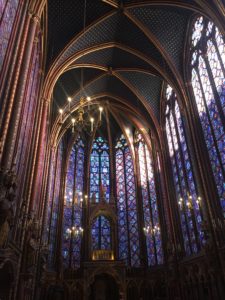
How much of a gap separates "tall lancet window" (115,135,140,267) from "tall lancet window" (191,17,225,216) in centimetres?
1045

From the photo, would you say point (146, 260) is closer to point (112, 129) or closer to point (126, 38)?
point (112, 129)

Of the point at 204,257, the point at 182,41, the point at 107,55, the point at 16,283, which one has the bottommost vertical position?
the point at 16,283

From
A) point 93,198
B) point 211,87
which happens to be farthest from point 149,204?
point 211,87

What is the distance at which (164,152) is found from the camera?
20.1m

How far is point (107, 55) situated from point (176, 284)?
52.5 feet

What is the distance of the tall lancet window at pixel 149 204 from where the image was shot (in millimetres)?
20062

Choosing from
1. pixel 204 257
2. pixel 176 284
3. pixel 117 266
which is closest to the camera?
pixel 204 257

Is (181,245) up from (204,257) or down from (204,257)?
up

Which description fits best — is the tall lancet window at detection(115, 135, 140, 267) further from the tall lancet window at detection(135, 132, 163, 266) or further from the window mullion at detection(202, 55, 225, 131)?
the window mullion at detection(202, 55, 225, 131)

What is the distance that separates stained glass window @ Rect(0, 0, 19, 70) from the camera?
9.04 m

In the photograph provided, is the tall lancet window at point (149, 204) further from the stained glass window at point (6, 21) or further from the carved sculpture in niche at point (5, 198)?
the stained glass window at point (6, 21)

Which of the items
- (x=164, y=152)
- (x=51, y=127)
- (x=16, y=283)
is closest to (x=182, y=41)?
(x=164, y=152)

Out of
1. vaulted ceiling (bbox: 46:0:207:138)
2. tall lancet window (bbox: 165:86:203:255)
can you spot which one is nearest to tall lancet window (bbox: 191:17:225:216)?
vaulted ceiling (bbox: 46:0:207:138)

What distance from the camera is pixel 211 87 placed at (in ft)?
47.8
